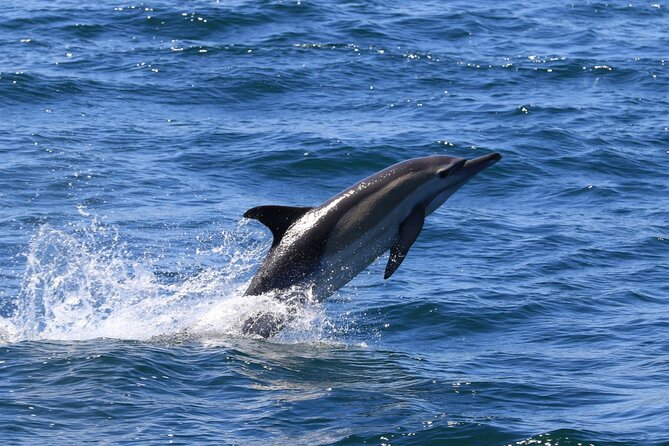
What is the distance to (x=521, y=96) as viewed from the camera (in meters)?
23.6

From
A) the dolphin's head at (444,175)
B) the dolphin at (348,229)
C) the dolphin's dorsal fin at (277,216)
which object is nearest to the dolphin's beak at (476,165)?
the dolphin's head at (444,175)

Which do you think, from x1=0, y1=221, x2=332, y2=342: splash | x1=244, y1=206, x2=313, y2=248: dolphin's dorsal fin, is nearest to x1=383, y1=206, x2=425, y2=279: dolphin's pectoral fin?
x1=244, y1=206, x2=313, y2=248: dolphin's dorsal fin

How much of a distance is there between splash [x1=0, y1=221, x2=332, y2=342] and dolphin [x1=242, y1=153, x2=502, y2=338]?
0.30 m

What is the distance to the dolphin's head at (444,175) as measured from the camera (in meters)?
11.4

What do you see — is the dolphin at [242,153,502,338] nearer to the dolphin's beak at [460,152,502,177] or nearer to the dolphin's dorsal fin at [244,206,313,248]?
the dolphin's dorsal fin at [244,206,313,248]

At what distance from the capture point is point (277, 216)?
1106cm

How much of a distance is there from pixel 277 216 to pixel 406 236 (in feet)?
3.58

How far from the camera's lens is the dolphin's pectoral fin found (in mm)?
11000

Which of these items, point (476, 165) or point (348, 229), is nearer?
point (348, 229)

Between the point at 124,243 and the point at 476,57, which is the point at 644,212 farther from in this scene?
the point at 476,57

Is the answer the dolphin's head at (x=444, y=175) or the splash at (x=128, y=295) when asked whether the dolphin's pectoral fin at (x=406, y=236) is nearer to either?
the dolphin's head at (x=444, y=175)

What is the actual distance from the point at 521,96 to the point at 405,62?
260 centimetres

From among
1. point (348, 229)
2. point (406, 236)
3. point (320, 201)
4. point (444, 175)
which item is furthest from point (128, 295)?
point (320, 201)

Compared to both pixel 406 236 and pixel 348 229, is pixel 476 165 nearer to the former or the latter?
pixel 406 236
